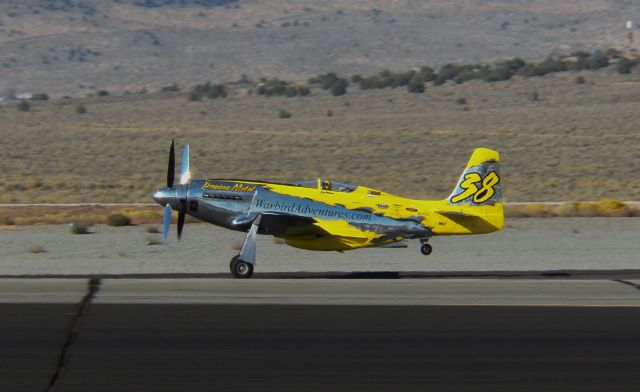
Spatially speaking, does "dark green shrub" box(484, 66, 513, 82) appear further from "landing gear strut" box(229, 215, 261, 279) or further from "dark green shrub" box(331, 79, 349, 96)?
"landing gear strut" box(229, 215, 261, 279)

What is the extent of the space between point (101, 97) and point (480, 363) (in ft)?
262

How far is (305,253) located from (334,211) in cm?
550

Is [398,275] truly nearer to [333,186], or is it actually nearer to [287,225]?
[333,186]

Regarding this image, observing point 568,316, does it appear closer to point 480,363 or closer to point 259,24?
point 480,363

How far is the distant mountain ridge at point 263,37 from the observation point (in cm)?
11462

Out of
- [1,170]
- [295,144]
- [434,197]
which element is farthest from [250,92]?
[434,197]

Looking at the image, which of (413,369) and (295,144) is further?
(295,144)

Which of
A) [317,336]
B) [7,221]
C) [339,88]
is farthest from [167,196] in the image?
[339,88]

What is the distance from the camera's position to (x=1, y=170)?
58.3 meters

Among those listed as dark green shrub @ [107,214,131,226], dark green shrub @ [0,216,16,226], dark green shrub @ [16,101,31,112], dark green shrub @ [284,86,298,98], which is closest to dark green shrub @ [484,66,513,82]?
dark green shrub @ [284,86,298,98]

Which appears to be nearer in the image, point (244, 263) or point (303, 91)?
point (244, 263)

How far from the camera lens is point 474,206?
2438 cm

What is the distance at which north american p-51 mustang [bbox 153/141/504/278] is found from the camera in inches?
934

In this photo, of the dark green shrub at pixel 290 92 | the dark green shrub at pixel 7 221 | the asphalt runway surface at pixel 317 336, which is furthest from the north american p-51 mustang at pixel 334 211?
the dark green shrub at pixel 290 92
